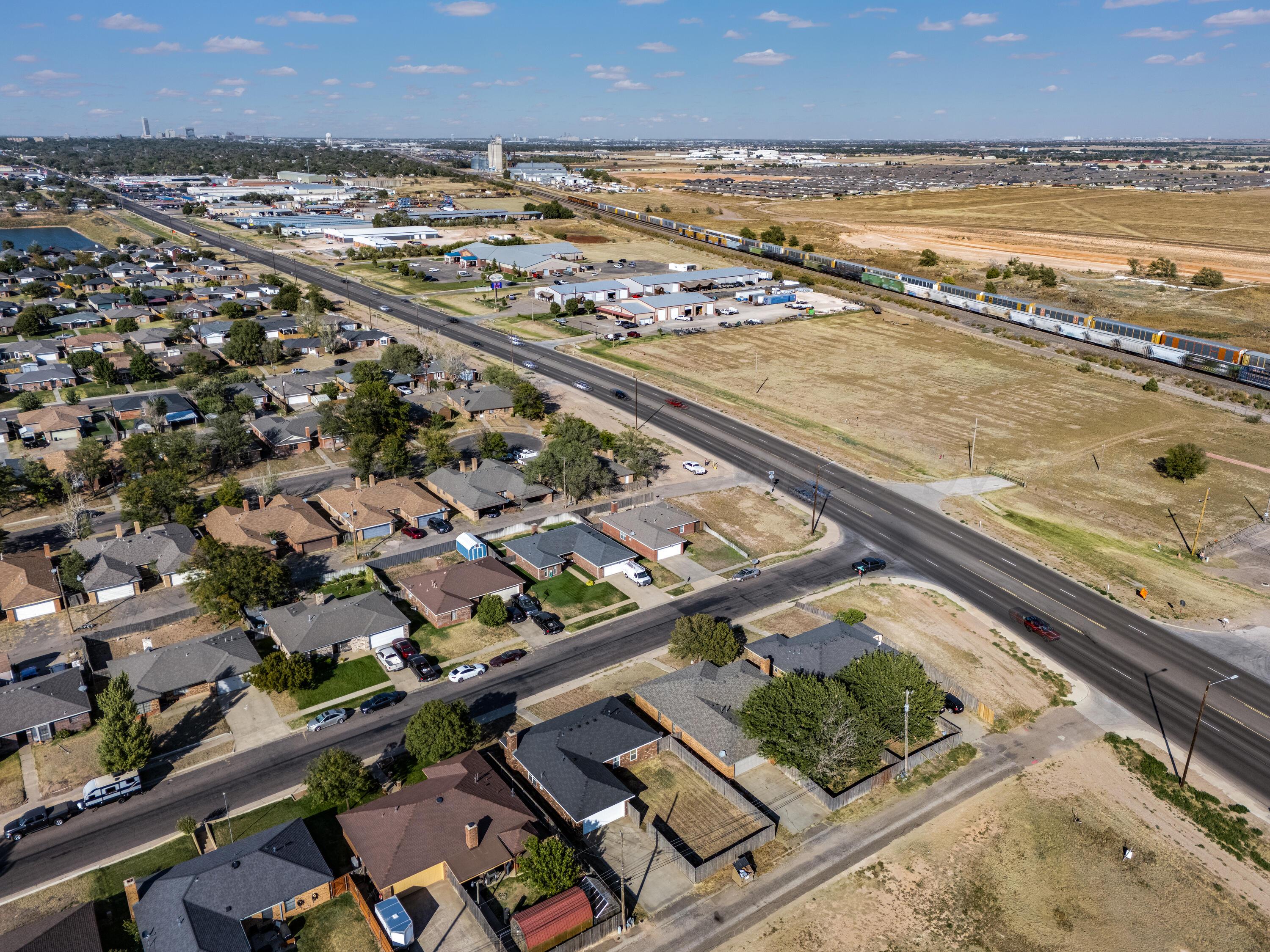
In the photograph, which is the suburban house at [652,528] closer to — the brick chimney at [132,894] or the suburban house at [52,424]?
the brick chimney at [132,894]

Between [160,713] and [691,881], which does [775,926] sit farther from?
[160,713]

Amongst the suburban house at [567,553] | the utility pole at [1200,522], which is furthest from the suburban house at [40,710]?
the utility pole at [1200,522]

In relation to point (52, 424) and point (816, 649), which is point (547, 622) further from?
point (52, 424)

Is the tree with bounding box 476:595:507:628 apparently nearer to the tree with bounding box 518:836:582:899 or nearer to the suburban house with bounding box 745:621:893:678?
the suburban house with bounding box 745:621:893:678

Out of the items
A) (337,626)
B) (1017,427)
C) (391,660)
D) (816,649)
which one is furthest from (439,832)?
(1017,427)

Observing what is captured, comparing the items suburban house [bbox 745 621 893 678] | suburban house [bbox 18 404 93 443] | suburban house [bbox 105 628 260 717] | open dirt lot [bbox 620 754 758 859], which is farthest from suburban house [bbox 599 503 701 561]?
suburban house [bbox 18 404 93 443]

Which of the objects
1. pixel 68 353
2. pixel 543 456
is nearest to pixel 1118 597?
pixel 543 456

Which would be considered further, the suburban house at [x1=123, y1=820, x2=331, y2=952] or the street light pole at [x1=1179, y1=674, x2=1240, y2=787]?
the street light pole at [x1=1179, y1=674, x2=1240, y2=787]
